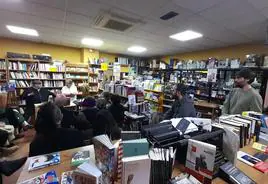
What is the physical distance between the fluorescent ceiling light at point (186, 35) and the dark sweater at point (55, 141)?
3364 mm

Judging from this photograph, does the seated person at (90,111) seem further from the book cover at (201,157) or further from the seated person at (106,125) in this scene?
the book cover at (201,157)

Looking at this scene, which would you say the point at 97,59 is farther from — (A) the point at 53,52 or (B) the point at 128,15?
(B) the point at 128,15

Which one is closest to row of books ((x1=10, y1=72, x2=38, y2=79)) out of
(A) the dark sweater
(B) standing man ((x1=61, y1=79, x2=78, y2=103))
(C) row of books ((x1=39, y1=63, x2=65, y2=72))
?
(C) row of books ((x1=39, y1=63, x2=65, y2=72))

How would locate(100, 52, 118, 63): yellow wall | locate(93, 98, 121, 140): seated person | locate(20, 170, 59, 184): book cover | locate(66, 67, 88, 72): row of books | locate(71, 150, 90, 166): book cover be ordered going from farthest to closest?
1. locate(100, 52, 118, 63): yellow wall
2. locate(66, 67, 88, 72): row of books
3. locate(93, 98, 121, 140): seated person
4. locate(71, 150, 90, 166): book cover
5. locate(20, 170, 59, 184): book cover

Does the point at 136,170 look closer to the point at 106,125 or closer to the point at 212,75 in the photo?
the point at 106,125

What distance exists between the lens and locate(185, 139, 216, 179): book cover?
98cm

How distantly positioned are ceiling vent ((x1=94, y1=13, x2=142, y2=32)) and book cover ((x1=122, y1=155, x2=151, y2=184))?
2.65 metres

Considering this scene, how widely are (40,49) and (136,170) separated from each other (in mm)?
6155

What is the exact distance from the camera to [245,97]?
92.8 inches

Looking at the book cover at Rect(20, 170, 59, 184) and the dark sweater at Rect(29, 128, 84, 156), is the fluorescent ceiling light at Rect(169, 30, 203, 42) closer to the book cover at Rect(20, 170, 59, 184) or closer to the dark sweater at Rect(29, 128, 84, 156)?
the dark sweater at Rect(29, 128, 84, 156)

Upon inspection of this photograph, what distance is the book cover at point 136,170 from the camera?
2.72 feet

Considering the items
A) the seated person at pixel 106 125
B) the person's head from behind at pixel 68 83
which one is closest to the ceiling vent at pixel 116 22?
the seated person at pixel 106 125

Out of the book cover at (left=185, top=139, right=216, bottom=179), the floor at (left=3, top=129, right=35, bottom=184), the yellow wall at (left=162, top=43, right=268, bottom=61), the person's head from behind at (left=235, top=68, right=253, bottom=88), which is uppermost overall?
the yellow wall at (left=162, top=43, right=268, bottom=61)

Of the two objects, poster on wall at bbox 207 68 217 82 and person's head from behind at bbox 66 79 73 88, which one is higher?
poster on wall at bbox 207 68 217 82
